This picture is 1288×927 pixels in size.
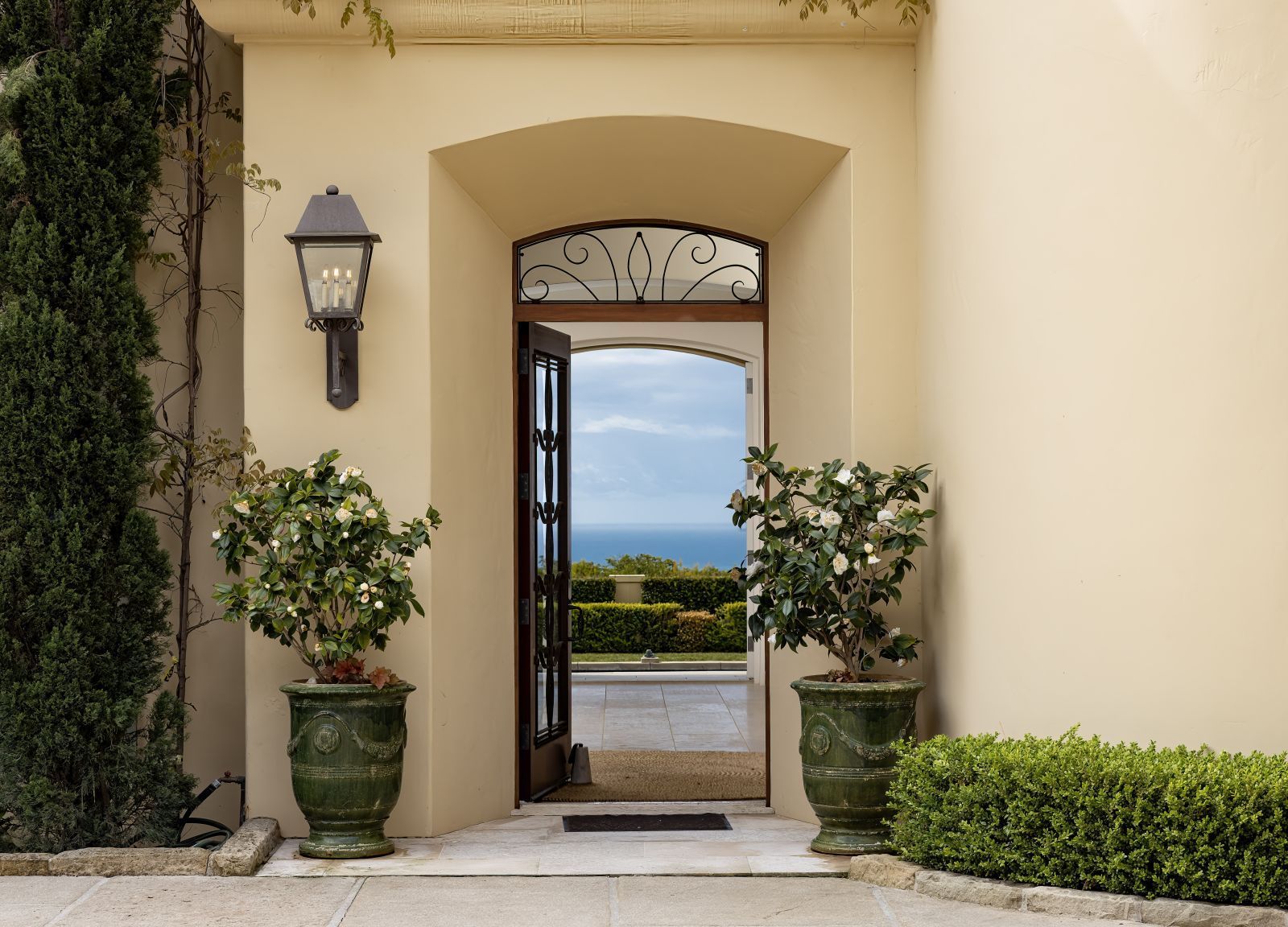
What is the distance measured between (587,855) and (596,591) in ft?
36.1

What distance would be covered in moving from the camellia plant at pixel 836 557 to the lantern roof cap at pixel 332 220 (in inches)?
69.2

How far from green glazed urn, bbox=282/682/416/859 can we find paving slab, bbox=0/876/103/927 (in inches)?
29.4

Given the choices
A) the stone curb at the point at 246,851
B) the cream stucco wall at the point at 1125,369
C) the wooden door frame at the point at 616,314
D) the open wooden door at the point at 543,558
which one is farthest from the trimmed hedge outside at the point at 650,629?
the cream stucco wall at the point at 1125,369

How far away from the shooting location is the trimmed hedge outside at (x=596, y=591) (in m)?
15.5

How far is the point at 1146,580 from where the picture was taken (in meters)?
3.61

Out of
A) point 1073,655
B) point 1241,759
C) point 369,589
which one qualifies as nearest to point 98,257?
point 369,589

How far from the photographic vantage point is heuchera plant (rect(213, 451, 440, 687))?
177 inches

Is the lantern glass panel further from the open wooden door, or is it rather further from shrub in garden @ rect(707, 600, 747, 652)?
shrub in garden @ rect(707, 600, 747, 652)

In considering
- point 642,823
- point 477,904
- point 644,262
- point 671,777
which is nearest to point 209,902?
point 477,904

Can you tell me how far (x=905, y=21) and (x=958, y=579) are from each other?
2290 mm

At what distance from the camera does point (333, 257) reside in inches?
189

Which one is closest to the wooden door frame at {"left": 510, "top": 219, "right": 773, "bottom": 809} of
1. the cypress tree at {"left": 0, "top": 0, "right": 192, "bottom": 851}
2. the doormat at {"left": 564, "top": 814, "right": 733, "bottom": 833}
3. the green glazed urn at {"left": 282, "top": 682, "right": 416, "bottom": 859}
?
the doormat at {"left": 564, "top": 814, "right": 733, "bottom": 833}

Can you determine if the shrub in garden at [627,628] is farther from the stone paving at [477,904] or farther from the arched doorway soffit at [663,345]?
the stone paving at [477,904]

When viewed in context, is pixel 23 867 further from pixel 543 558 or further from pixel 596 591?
pixel 596 591
